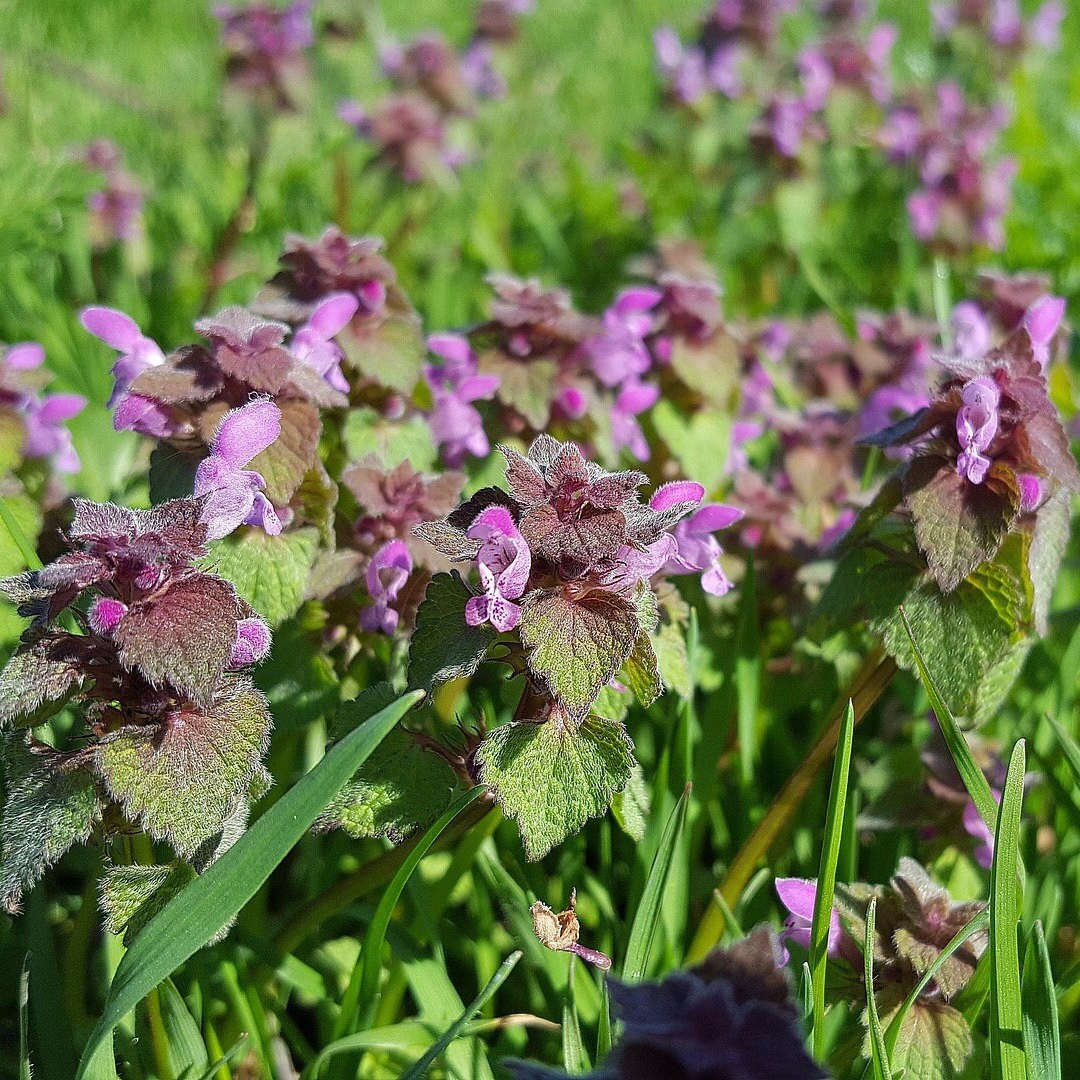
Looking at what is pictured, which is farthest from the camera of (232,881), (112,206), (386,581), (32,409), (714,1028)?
(112,206)

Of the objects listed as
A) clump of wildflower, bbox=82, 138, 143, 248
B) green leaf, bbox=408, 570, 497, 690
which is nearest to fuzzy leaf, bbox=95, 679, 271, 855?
green leaf, bbox=408, 570, 497, 690

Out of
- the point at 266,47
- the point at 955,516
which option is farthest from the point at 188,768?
the point at 266,47

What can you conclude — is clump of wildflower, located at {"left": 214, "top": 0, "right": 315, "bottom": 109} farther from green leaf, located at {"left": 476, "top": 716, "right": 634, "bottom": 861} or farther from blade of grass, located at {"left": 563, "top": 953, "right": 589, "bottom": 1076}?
blade of grass, located at {"left": 563, "top": 953, "right": 589, "bottom": 1076}

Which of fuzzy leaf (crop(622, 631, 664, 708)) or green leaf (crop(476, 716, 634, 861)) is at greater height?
fuzzy leaf (crop(622, 631, 664, 708))

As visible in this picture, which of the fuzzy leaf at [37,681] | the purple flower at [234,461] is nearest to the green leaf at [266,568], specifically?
the purple flower at [234,461]

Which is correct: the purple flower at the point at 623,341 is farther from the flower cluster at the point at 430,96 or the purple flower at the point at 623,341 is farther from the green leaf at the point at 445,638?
the flower cluster at the point at 430,96

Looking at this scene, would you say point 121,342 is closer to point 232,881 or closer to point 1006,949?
point 232,881

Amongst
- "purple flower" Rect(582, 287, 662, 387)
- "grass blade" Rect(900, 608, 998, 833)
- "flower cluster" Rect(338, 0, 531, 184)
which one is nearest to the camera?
"grass blade" Rect(900, 608, 998, 833)
